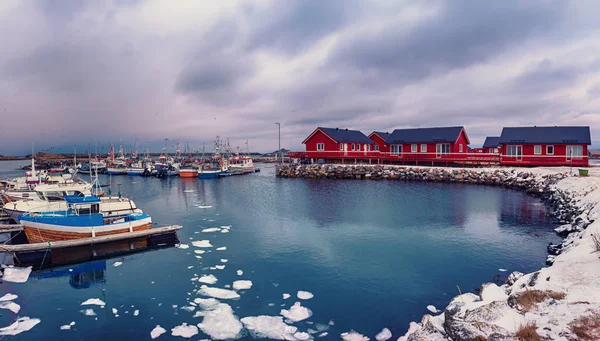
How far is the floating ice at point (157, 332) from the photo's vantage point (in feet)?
35.0

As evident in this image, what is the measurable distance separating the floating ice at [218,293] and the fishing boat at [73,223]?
32.8ft

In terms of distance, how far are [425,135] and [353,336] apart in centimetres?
5640

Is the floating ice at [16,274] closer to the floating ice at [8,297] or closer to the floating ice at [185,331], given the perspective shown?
the floating ice at [8,297]

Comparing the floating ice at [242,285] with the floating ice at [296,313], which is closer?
the floating ice at [296,313]

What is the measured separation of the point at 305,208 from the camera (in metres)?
31.4

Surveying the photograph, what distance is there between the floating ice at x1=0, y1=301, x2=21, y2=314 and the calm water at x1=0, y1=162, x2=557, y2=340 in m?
0.27

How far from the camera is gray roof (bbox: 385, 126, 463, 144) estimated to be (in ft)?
194

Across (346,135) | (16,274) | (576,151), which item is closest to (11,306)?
(16,274)

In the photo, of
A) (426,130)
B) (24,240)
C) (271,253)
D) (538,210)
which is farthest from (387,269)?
(426,130)

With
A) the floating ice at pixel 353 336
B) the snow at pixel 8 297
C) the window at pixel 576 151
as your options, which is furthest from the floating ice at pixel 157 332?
the window at pixel 576 151

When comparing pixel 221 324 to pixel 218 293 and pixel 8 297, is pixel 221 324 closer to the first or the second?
pixel 218 293

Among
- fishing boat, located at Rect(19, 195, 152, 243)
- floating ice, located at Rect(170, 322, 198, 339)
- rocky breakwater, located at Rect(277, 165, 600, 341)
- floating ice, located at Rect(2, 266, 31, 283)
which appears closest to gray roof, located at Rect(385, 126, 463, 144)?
rocky breakwater, located at Rect(277, 165, 600, 341)

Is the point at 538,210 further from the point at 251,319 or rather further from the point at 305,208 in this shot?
the point at 251,319

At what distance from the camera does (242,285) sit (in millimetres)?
14273
